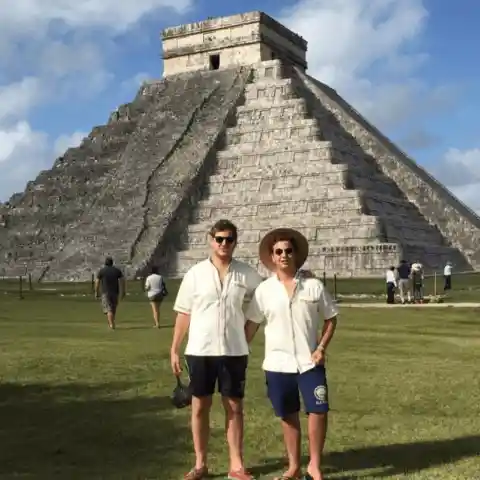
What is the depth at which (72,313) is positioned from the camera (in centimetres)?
1986

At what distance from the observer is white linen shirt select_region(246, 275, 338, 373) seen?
5691mm

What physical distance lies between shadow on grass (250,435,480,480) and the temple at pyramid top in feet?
122

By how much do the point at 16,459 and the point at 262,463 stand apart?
6.04 ft

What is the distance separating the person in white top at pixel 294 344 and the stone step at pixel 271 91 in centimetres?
3387

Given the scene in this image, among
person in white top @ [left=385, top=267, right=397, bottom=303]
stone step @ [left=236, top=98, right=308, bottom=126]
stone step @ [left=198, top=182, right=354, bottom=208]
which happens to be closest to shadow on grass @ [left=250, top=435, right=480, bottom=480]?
person in white top @ [left=385, top=267, right=397, bottom=303]

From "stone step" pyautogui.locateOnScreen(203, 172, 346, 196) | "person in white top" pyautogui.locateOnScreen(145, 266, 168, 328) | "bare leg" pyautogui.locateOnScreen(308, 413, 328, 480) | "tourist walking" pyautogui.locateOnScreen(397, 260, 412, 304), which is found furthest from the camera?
"stone step" pyautogui.locateOnScreen(203, 172, 346, 196)

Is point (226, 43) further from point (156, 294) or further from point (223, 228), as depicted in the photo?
point (223, 228)

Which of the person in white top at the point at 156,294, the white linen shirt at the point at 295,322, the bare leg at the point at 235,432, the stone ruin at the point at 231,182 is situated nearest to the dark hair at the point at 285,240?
the white linen shirt at the point at 295,322

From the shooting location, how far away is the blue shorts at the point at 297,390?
5.55 m

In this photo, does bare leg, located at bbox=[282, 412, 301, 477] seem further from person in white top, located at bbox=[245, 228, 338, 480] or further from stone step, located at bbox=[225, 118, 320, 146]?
stone step, located at bbox=[225, 118, 320, 146]

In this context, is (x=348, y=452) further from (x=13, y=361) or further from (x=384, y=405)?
(x=13, y=361)

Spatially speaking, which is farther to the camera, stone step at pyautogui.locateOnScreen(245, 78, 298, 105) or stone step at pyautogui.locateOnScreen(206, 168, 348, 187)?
stone step at pyautogui.locateOnScreen(245, 78, 298, 105)

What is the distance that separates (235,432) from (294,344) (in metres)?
0.73

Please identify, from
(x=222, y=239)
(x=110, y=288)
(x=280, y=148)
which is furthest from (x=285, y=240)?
(x=280, y=148)
